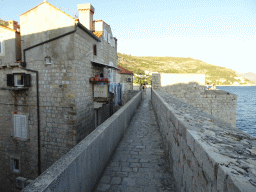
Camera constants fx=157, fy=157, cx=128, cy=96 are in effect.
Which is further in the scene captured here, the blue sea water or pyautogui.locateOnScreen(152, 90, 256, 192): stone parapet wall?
the blue sea water

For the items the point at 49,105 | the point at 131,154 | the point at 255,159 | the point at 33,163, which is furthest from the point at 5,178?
the point at 255,159

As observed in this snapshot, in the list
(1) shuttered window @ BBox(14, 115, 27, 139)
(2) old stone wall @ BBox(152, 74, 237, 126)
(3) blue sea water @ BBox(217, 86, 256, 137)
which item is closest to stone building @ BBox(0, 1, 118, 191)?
(1) shuttered window @ BBox(14, 115, 27, 139)

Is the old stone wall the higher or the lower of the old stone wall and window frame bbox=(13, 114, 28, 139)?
the higher

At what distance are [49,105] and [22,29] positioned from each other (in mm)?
5104

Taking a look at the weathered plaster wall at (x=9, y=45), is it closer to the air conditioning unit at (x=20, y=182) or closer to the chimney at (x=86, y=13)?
the chimney at (x=86, y=13)

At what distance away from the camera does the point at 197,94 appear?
55.9ft

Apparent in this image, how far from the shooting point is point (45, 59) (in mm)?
9242

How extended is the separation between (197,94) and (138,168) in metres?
14.8

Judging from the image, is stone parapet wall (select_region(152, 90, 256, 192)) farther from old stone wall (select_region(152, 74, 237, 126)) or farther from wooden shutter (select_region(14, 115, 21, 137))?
old stone wall (select_region(152, 74, 237, 126))

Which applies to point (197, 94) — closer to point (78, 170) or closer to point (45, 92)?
point (45, 92)

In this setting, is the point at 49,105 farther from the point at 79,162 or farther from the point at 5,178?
the point at 79,162

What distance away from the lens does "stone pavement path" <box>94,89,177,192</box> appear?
11.4ft

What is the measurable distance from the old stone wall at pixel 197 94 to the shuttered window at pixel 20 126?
12.6 m

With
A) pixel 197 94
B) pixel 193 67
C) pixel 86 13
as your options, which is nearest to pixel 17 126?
pixel 86 13
